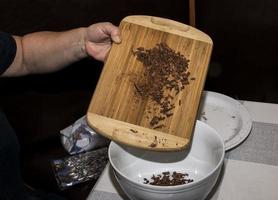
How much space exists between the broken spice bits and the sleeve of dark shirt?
393 mm

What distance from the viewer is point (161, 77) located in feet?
2.75

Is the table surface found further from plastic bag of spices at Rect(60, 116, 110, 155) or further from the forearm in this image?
plastic bag of spices at Rect(60, 116, 110, 155)

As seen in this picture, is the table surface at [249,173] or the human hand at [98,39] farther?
the human hand at [98,39]

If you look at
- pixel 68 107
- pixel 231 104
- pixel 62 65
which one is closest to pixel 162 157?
pixel 231 104

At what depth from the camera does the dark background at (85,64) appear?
4.82ft

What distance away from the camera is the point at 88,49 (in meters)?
1.06

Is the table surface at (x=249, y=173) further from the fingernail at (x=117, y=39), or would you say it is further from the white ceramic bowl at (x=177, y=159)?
the fingernail at (x=117, y=39)

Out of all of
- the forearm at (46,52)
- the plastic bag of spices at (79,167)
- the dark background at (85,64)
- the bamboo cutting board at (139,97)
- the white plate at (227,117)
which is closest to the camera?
the bamboo cutting board at (139,97)

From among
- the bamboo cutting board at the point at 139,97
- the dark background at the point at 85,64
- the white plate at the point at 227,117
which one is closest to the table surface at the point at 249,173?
the white plate at the point at 227,117

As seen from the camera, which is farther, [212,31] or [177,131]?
[212,31]

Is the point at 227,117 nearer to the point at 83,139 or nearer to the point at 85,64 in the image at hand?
the point at 83,139

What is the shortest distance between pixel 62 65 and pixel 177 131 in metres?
0.48

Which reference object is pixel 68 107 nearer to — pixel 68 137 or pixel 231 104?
pixel 68 137

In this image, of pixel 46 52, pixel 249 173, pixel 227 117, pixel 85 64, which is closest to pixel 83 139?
pixel 85 64
